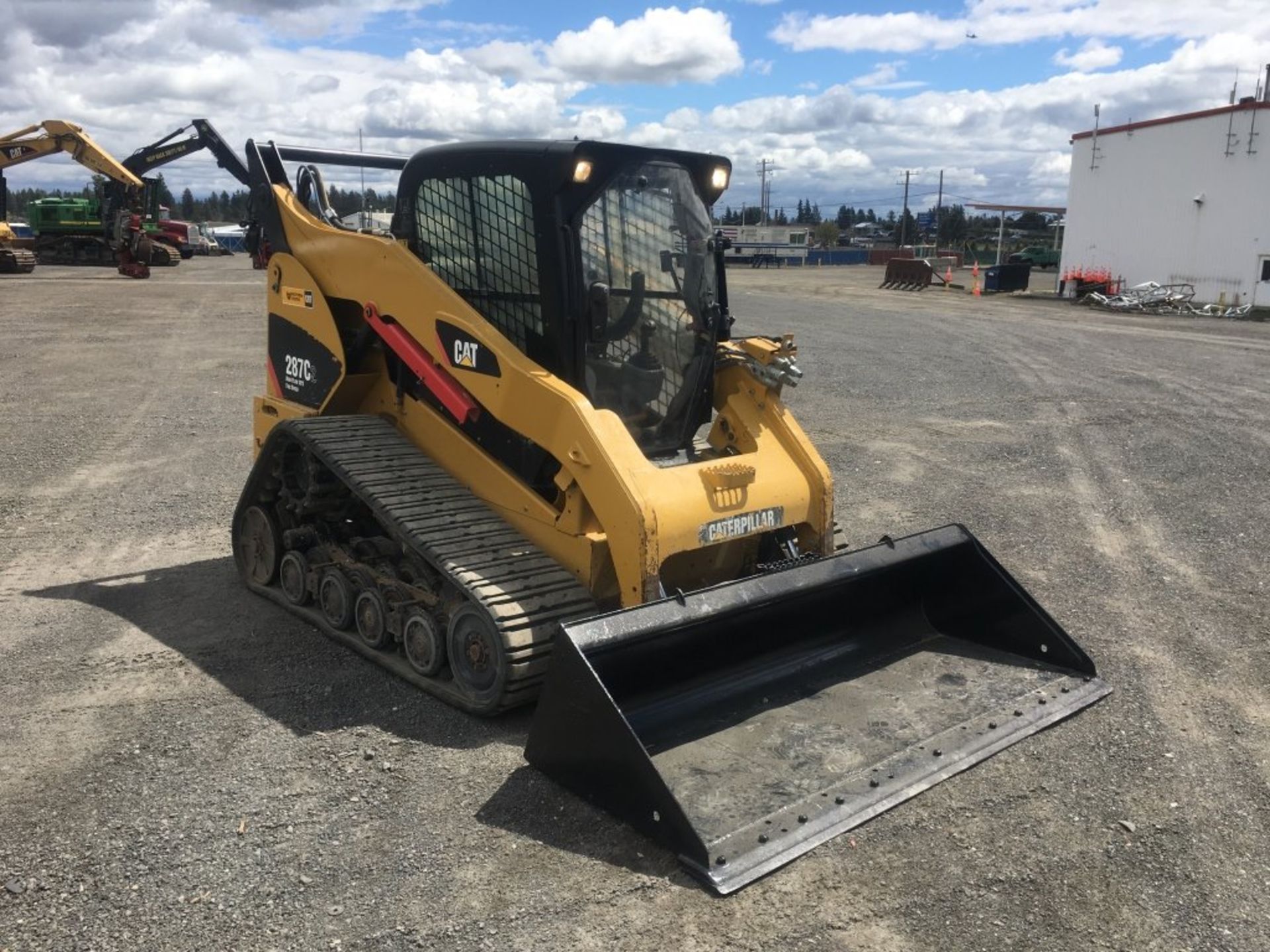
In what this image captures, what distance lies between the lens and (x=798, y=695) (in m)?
4.80

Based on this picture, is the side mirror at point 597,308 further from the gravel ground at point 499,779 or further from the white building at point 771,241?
the white building at point 771,241

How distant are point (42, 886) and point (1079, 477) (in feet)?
28.0

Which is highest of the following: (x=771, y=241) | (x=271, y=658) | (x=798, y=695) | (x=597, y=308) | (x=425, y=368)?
(x=771, y=241)

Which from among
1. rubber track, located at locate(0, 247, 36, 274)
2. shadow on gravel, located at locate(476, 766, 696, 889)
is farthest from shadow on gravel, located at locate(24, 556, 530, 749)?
rubber track, located at locate(0, 247, 36, 274)

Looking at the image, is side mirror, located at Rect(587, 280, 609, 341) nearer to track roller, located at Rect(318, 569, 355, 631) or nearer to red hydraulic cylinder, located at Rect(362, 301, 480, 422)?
red hydraulic cylinder, located at Rect(362, 301, 480, 422)

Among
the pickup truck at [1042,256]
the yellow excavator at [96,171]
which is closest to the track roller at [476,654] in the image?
the yellow excavator at [96,171]

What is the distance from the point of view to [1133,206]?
3173 cm

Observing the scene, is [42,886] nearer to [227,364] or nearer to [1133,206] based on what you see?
[227,364]

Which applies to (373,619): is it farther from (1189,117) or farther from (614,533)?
(1189,117)

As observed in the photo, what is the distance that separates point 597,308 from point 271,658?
2.44 meters

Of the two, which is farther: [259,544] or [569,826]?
[259,544]

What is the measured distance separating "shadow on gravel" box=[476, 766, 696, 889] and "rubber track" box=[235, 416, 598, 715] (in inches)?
19.8

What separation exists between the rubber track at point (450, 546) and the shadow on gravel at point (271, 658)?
0.32 feet

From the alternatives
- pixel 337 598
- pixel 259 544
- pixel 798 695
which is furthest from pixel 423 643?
pixel 259 544
